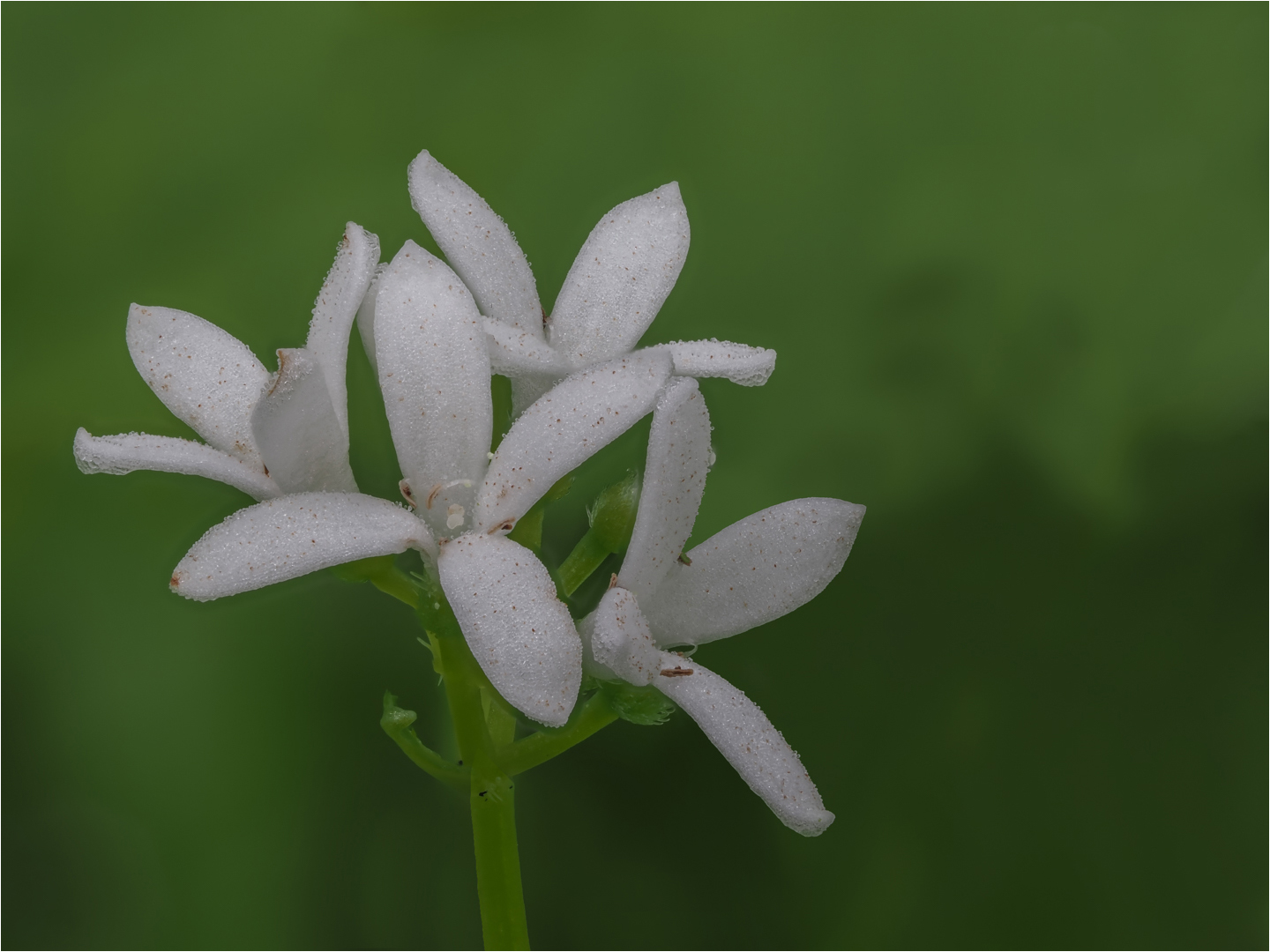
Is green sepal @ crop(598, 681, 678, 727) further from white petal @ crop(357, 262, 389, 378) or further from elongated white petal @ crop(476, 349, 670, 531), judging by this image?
white petal @ crop(357, 262, 389, 378)

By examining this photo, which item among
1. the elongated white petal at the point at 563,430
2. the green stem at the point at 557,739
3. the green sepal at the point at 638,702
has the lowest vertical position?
the green stem at the point at 557,739

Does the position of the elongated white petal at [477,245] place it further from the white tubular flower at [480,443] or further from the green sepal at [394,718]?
the green sepal at [394,718]

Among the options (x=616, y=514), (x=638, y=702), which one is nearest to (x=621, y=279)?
(x=616, y=514)

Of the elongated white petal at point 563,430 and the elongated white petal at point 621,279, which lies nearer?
the elongated white petal at point 563,430

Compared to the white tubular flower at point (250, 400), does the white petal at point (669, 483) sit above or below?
below

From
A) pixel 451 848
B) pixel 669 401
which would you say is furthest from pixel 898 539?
pixel 669 401

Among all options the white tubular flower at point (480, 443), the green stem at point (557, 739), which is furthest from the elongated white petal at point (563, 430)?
the green stem at point (557, 739)

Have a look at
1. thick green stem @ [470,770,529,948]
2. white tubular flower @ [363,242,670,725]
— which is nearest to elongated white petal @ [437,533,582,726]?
white tubular flower @ [363,242,670,725]

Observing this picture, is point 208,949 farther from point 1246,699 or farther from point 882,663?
→ point 1246,699
